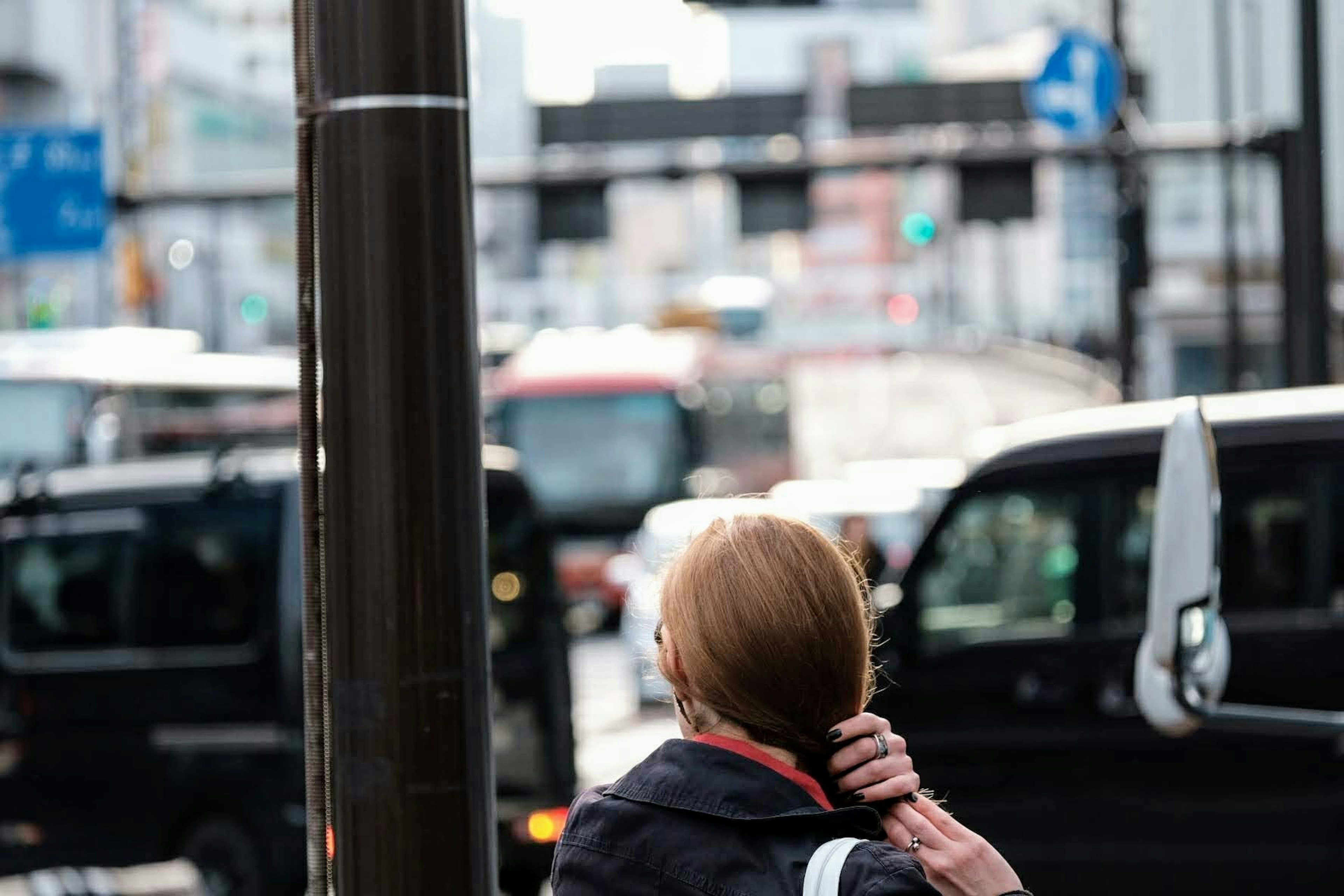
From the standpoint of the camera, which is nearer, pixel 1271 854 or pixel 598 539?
pixel 1271 854

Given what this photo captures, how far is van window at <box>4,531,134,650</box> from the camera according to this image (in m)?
8.36

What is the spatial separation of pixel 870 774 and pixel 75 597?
22.9 feet

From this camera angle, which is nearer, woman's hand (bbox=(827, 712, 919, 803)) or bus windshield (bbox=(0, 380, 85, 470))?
woman's hand (bbox=(827, 712, 919, 803))

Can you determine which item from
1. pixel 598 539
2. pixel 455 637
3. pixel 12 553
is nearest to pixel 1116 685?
pixel 455 637

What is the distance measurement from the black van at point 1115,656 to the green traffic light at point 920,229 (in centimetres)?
1964

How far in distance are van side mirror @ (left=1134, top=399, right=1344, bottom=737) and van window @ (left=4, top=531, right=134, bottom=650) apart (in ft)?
18.3

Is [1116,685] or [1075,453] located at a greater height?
[1075,453]

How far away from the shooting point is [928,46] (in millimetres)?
130125

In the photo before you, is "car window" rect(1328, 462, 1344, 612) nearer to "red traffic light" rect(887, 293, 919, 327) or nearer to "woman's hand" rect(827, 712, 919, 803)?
"woman's hand" rect(827, 712, 919, 803)

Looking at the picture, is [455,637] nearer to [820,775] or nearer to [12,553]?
A: [820,775]

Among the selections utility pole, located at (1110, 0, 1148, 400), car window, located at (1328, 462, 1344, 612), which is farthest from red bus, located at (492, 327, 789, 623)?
car window, located at (1328, 462, 1344, 612)

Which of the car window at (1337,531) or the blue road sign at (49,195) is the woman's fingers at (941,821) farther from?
the blue road sign at (49,195)

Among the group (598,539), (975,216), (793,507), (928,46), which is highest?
(928,46)

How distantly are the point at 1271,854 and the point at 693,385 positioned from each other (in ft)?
69.7
